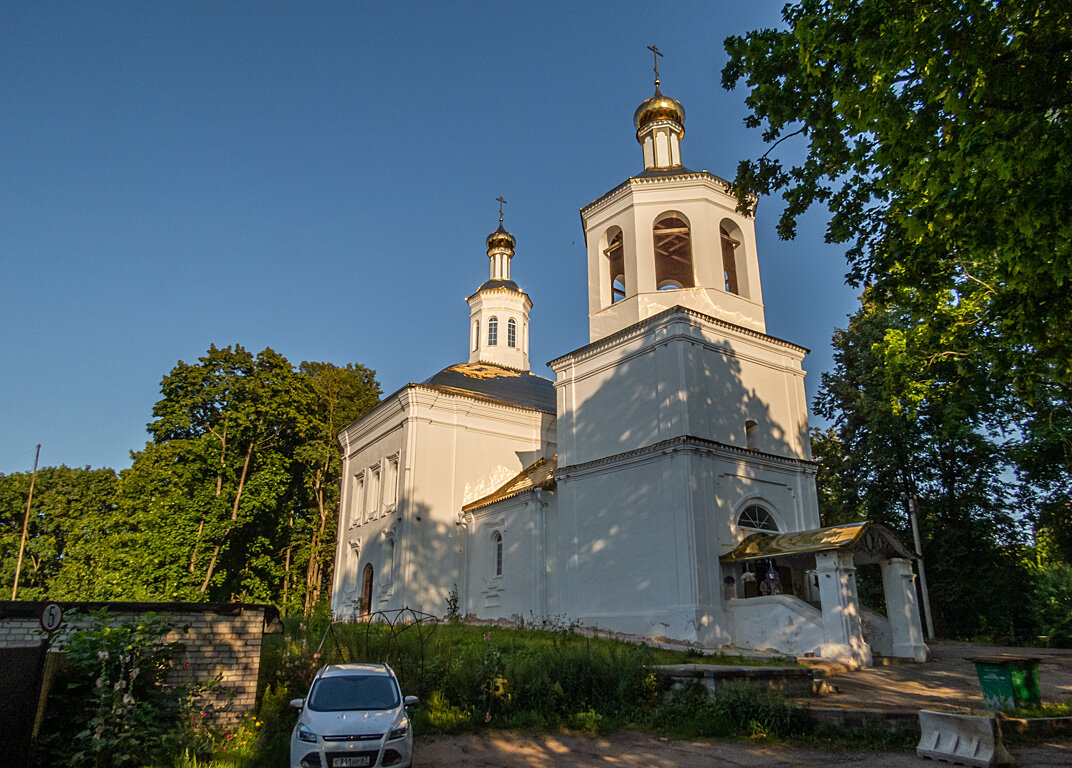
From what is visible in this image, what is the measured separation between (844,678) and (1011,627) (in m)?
15.9

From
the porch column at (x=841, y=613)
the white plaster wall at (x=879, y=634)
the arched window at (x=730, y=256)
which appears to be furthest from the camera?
the arched window at (x=730, y=256)

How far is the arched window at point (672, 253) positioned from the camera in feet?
71.7

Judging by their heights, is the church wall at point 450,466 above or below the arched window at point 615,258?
below

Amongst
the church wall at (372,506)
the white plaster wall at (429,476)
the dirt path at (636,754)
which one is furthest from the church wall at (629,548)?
the dirt path at (636,754)

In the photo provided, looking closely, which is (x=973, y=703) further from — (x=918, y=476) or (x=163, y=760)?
(x=918, y=476)

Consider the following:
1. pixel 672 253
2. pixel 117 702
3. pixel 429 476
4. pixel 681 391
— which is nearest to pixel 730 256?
pixel 672 253

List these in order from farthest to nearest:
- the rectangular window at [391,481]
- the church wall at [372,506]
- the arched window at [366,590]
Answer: the arched window at [366,590] < the rectangular window at [391,481] < the church wall at [372,506]

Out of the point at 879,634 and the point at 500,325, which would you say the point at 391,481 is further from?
the point at 879,634

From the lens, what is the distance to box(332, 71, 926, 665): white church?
16125 mm

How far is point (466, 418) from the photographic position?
27.2 meters

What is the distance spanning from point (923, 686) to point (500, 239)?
2937 centimetres

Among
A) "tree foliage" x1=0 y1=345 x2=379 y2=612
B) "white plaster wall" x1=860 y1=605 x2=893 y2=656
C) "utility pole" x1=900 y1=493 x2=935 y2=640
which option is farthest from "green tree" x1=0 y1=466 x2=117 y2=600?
"utility pole" x1=900 y1=493 x2=935 y2=640

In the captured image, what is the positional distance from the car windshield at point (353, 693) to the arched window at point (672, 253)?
1608 cm

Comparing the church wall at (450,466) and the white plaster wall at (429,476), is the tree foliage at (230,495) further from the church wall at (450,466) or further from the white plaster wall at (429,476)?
the church wall at (450,466)
